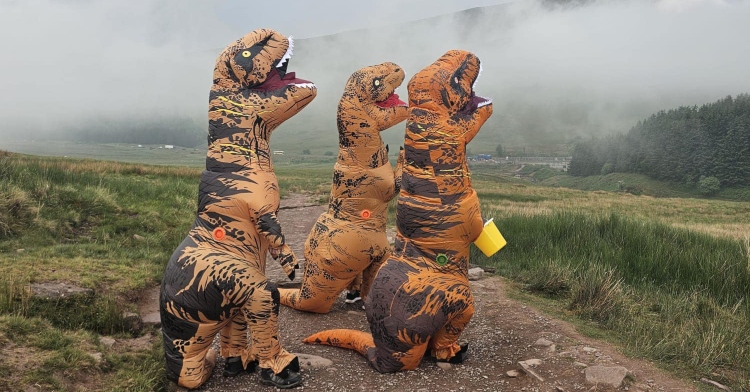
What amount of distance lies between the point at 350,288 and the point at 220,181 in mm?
2615

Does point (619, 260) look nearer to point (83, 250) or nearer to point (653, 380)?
point (653, 380)

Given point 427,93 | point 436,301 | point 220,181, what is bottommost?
point 436,301

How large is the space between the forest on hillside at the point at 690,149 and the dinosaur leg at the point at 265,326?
2078 inches

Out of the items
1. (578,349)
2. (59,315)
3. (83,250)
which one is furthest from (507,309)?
(83,250)

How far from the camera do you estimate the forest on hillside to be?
49.2 m

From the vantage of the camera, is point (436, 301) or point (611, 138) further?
point (611, 138)

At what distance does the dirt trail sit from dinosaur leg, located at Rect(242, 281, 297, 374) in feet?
0.66

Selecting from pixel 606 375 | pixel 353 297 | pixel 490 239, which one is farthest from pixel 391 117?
pixel 606 375

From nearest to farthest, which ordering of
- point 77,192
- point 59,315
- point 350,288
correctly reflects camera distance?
point 59,315 < point 350,288 < point 77,192

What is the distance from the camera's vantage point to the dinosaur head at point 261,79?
3832 mm

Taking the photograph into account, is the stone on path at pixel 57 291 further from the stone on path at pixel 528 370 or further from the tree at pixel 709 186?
the tree at pixel 709 186

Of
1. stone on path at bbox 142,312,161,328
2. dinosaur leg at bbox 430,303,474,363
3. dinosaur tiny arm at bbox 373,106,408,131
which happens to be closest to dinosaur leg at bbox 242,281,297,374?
dinosaur leg at bbox 430,303,474,363

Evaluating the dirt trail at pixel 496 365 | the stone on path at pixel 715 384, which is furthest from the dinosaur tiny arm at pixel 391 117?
the stone on path at pixel 715 384

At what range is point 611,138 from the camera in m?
67.8
